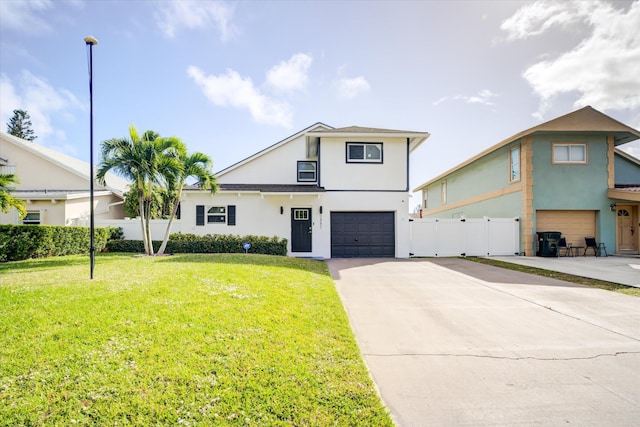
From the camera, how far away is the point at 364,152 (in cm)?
1399

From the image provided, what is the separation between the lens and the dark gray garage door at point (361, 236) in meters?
13.8

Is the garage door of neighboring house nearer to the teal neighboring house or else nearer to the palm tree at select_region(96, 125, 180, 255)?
the teal neighboring house

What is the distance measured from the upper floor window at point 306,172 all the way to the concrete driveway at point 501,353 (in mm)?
9948

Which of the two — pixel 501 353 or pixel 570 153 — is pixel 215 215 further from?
pixel 570 153

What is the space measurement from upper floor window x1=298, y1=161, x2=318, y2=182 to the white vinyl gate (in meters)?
6.17

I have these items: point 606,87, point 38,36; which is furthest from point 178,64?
point 606,87

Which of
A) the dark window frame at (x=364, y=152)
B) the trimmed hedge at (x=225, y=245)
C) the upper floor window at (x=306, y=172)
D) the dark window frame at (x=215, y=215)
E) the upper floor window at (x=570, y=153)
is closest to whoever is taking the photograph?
the trimmed hedge at (x=225, y=245)

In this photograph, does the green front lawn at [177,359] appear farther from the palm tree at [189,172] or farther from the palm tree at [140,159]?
the palm tree at [189,172]

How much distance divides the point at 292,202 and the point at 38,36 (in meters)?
11.4

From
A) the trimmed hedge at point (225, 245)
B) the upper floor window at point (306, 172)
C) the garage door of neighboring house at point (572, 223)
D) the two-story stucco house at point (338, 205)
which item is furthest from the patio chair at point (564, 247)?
the trimmed hedge at point (225, 245)

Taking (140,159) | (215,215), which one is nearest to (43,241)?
(140,159)

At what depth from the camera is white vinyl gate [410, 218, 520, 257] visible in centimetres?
1455

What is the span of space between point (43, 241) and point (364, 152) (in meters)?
13.4

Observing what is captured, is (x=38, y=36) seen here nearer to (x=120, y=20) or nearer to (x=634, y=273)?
(x=120, y=20)
